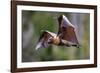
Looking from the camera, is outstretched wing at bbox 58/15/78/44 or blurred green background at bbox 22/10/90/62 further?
outstretched wing at bbox 58/15/78/44

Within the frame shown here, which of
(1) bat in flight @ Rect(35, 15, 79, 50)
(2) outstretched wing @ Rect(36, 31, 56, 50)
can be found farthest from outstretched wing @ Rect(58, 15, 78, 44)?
(2) outstretched wing @ Rect(36, 31, 56, 50)

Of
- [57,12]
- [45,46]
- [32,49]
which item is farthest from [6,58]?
[57,12]

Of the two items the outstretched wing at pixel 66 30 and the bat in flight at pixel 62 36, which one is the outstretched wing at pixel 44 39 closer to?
the bat in flight at pixel 62 36

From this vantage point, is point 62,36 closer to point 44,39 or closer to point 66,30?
point 66,30

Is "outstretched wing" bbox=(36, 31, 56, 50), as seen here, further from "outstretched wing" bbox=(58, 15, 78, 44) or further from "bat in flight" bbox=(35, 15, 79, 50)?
"outstretched wing" bbox=(58, 15, 78, 44)

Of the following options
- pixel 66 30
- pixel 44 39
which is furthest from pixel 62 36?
pixel 44 39

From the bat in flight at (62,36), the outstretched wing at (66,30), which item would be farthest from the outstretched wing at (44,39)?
the outstretched wing at (66,30)
